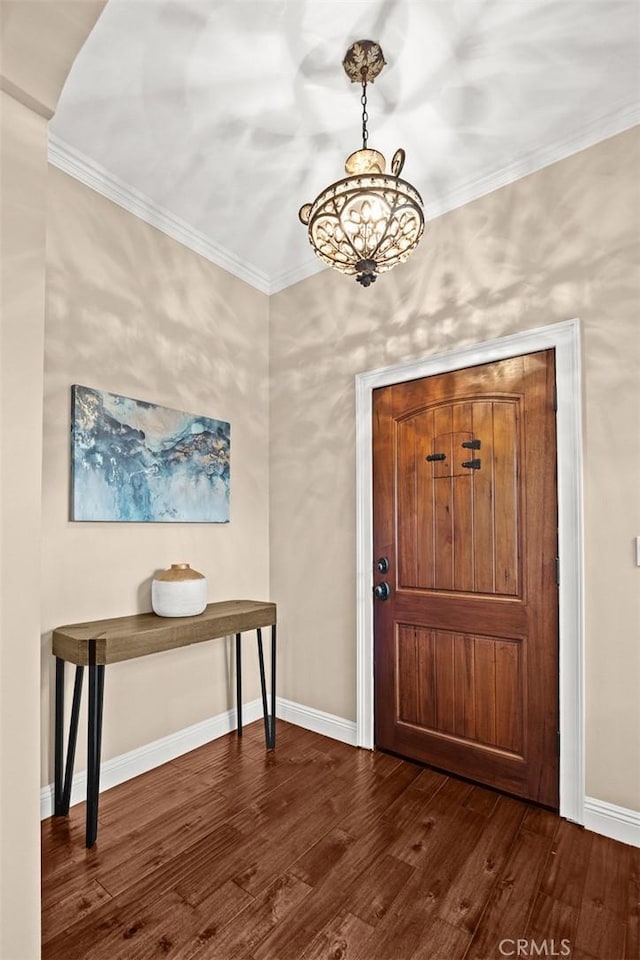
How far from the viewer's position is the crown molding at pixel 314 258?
2111 millimetres

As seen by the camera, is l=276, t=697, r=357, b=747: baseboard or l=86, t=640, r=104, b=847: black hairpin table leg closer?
l=86, t=640, r=104, b=847: black hairpin table leg

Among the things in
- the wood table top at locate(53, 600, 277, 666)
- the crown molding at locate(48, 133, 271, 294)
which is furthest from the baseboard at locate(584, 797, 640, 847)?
the crown molding at locate(48, 133, 271, 294)

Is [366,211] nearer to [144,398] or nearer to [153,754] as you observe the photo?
[144,398]

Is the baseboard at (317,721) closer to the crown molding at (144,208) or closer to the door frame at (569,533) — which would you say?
the door frame at (569,533)

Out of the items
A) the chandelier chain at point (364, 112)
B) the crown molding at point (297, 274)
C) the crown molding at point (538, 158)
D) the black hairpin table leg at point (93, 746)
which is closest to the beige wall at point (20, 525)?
the black hairpin table leg at point (93, 746)

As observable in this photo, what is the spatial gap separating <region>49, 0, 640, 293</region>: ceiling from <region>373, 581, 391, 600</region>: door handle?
1.97m

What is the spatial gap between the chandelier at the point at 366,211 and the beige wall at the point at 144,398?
45.5 inches

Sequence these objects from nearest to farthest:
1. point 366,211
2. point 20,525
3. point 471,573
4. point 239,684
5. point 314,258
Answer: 1. point 20,525
2. point 366,211
3. point 471,573
4. point 239,684
5. point 314,258

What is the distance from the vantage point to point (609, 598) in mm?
2018

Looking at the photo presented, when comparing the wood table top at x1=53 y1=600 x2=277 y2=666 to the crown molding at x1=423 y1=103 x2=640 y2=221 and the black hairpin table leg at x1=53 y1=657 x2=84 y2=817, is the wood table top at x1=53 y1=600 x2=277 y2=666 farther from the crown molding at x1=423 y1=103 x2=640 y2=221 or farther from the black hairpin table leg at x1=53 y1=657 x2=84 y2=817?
the crown molding at x1=423 y1=103 x2=640 y2=221

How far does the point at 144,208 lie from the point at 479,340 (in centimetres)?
186

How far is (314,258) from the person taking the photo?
124 inches

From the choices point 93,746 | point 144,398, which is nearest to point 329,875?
point 93,746

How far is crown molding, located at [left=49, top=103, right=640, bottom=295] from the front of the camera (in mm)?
2111
